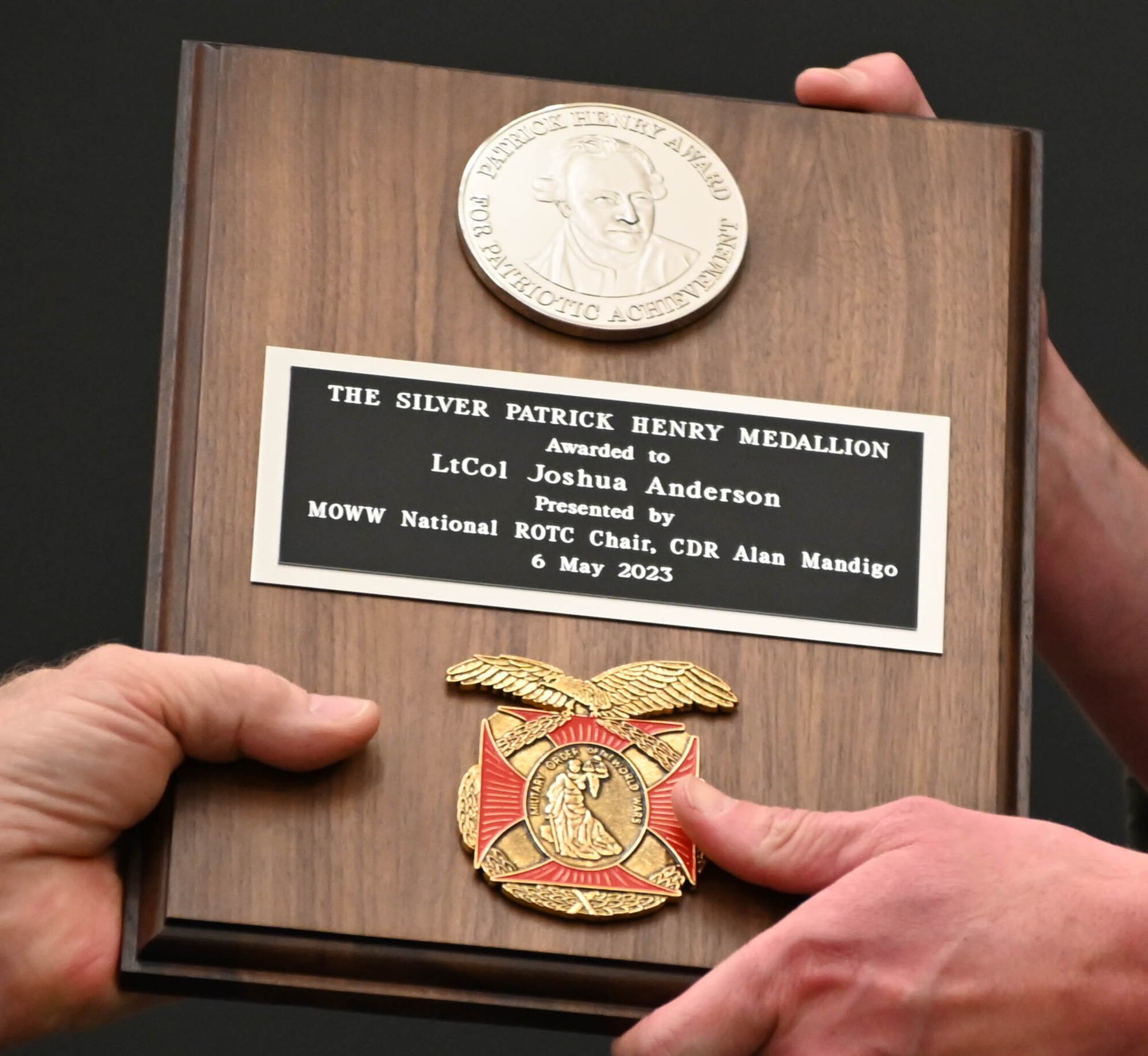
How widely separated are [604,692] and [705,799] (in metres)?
0.12

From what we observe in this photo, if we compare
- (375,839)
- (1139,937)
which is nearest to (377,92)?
(375,839)

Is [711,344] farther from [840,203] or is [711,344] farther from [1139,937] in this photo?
[1139,937]

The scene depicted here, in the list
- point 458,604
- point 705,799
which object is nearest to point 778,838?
point 705,799

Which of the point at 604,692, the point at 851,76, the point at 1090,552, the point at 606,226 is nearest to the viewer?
the point at 604,692

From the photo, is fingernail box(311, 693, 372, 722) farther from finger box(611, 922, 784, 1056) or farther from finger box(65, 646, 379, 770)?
finger box(611, 922, 784, 1056)

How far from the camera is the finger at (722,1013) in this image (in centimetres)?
162

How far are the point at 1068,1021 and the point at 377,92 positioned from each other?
95cm

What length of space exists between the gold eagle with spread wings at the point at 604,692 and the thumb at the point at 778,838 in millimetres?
63

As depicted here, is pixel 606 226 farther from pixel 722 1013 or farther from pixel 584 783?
pixel 722 1013

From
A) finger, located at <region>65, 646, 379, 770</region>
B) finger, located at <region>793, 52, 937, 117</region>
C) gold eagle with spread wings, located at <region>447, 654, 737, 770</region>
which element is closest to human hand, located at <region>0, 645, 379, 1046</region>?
finger, located at <region>65, 646, 379, 770</region>

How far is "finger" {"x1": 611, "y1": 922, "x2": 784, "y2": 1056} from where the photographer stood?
1.62m

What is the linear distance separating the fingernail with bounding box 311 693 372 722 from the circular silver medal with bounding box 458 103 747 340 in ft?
1.23

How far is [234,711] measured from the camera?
1.64 m

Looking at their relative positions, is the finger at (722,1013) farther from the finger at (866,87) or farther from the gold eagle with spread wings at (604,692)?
the finger at (866,87)
